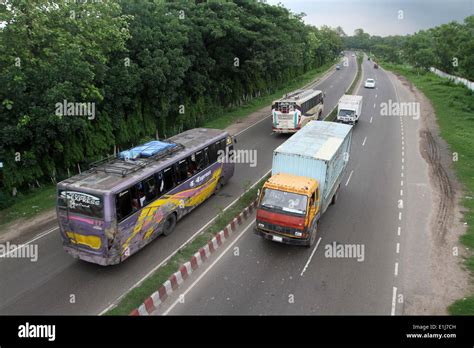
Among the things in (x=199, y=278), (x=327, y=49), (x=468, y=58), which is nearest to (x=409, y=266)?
(x=199, y=278)

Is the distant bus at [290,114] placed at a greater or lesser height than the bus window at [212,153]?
greater

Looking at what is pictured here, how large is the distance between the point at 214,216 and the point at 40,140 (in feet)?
30.1

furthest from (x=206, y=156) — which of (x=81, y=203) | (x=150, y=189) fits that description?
(x=81, y=203)

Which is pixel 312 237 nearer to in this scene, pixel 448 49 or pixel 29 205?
pixel 29 205

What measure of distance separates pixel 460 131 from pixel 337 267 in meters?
23.4

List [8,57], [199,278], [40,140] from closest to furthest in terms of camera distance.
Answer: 1. [199,278]
2. [8,57]
3. [40,140]

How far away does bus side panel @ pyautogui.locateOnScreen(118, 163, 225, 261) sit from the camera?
11.9 m

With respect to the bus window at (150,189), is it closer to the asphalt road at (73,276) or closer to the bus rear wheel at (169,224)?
the bus rear wheel at (169,224)

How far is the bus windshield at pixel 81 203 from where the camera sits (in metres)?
10.9

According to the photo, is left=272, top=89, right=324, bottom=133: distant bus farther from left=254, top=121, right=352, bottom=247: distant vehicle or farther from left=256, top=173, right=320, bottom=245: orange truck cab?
left=256, top=173, right=320, bottom=245: orange truck cab

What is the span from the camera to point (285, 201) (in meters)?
12.9

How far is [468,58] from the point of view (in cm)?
4166

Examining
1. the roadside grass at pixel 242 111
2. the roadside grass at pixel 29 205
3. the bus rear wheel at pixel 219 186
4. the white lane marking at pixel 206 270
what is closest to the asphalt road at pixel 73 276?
the white lane marking at pixel 206 270
